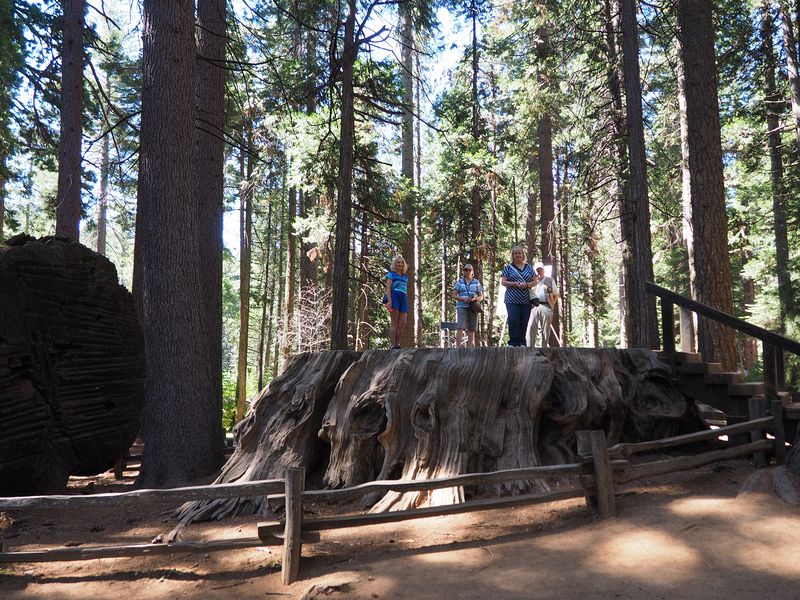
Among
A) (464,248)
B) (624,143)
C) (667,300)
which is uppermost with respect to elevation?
(624,143)

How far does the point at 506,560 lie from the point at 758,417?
4099 mm

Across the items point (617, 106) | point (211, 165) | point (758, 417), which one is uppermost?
point (617, 106)

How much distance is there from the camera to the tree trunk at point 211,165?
29.7 ft

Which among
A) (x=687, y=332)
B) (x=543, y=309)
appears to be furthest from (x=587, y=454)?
(x=687, y=332)

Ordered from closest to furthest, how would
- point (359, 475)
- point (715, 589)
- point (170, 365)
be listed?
point (715, 589), point (359, 475), point (170, 365)

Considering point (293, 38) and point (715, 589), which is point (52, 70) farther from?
point (715, 589)

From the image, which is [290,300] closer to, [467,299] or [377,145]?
[377,145]

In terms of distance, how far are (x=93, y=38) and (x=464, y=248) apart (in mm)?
12705

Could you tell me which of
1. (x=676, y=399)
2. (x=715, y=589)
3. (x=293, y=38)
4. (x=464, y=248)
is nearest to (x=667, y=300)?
(x=676, y=399)

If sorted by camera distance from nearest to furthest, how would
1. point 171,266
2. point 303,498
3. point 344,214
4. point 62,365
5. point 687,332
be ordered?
1. point 303,498
2. point 62,365
3. point 171,266
4. point 344,214
5. point 687,332

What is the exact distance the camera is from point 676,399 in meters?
7.21

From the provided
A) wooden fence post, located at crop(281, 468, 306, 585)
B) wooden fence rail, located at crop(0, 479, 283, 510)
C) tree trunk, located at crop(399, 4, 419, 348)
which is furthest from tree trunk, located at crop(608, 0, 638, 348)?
wooden fence rail, located at crop(0, 479, 283, 510)

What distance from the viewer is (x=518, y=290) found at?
29.8 ft

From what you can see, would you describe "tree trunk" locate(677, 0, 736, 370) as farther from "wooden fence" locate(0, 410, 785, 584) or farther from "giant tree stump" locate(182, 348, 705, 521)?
"wooden fence" locate(0, 410, 785, 584)
